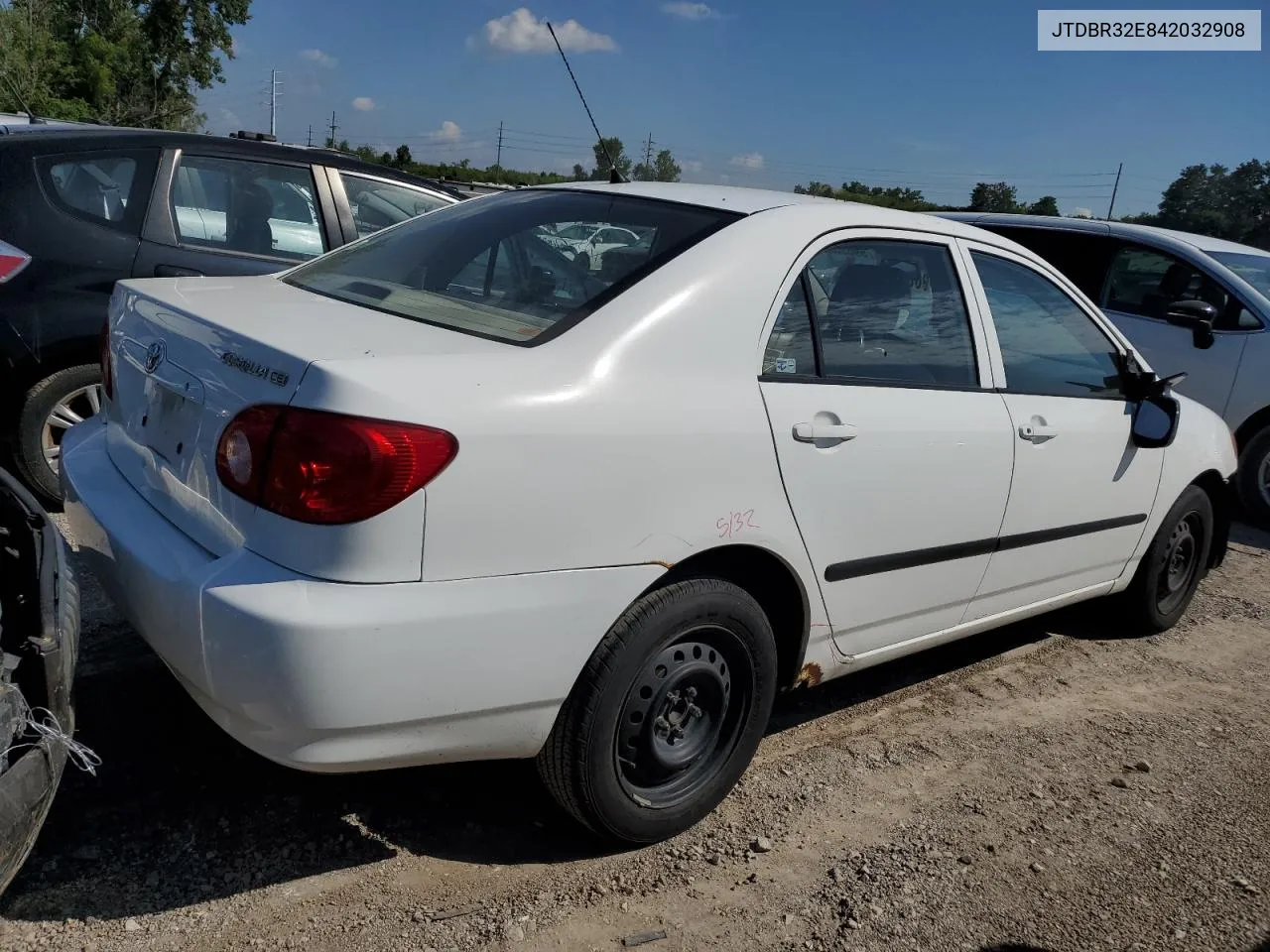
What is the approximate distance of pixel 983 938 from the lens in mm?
2564

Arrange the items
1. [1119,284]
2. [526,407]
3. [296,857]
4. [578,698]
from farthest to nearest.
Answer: [1119,284], [296,857], [578,698], [526,407]

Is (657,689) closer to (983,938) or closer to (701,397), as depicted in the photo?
(701,397)

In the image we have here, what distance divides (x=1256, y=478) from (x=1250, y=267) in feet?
5.15

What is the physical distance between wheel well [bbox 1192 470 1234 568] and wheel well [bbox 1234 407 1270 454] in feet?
7.75

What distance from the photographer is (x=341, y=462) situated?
2.08m

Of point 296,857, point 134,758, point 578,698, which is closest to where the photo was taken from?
point 578,698

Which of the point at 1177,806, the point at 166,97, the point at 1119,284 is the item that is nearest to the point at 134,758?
the point at 1177,806

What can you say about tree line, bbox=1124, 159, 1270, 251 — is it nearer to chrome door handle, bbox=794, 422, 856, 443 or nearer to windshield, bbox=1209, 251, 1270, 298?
windshield, bbox=1209, 251, 1270, 298

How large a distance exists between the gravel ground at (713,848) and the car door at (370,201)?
2496 mm

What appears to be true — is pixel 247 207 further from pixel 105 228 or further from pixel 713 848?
pixel 713 848

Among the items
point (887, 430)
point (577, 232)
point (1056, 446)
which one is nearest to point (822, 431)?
point (887, 430)

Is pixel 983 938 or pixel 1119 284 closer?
pixel 983 938

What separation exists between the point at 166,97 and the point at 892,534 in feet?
167

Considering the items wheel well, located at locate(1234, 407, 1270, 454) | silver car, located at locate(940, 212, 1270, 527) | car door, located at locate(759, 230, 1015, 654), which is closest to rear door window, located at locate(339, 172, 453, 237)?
car door, located at locate(759, 230, 1015, 654)
